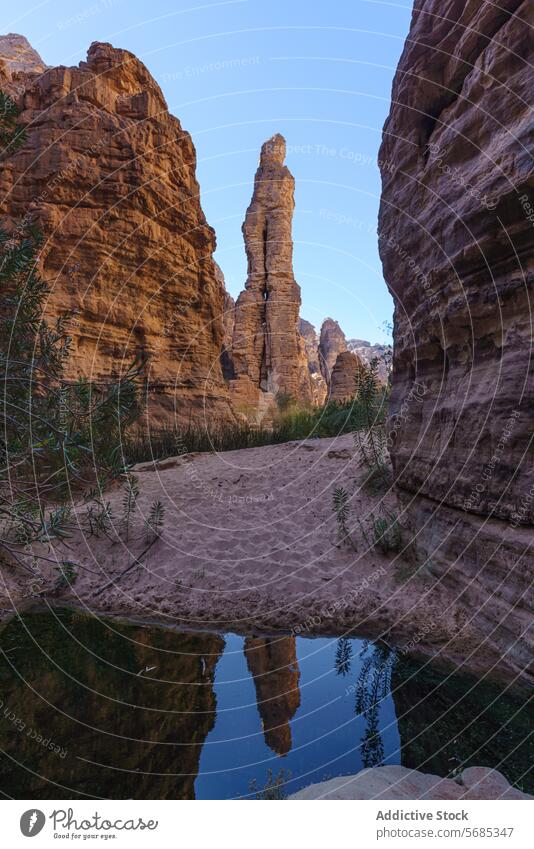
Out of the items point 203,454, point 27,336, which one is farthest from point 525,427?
point 203,454

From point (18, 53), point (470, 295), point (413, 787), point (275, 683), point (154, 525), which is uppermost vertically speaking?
point (18, 53)

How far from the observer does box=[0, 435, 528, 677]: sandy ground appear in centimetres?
430

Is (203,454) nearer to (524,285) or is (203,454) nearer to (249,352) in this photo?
(524,285)

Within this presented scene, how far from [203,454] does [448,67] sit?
8.55m

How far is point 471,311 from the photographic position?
4.21 metres

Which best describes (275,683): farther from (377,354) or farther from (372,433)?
(377,354)

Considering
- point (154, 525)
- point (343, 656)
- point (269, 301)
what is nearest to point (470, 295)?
point (343, 656)

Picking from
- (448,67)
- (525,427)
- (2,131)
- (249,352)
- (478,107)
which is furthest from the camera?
(249,352)

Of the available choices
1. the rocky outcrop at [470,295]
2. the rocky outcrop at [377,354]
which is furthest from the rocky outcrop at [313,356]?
the rocky outcrop at [470,295]

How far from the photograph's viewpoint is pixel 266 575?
5297mm

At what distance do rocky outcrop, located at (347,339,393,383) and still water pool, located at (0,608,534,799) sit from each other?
4.99 meters

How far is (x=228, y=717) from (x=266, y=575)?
2340mm

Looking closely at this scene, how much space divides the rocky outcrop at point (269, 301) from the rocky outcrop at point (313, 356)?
2139 cm

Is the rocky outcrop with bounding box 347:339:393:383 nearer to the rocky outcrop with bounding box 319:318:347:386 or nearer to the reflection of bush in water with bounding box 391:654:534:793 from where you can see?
the rocky outcrop with bounding box 319:318:347:386
